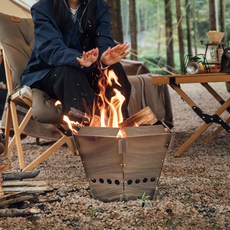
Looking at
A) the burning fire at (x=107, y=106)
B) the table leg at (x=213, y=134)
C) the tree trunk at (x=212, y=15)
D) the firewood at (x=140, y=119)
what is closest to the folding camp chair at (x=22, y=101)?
the burning fire at (x=107, y=106)

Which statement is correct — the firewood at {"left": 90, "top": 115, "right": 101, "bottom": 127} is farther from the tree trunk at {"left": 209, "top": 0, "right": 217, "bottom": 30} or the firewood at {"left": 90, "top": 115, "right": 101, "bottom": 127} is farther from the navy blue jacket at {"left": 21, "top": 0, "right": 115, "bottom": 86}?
the tree trunk at {"left": 209, "top": 0, "right": 217, "bottom": 30}

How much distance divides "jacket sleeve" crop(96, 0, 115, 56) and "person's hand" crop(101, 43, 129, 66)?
42cm

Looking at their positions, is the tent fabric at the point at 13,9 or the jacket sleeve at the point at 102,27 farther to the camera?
the tent fabric at the point at 13,9

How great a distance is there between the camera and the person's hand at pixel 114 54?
8.37 ft

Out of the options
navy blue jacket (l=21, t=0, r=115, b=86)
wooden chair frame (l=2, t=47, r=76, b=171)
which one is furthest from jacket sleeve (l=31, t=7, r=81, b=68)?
wooden chair frame (l=2, t=47, r=76, b=171)

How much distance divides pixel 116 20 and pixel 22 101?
4.85 meters

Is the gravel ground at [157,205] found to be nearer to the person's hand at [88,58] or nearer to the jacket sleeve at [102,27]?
the person's hand at [88,58]

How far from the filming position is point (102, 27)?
3.18 metres

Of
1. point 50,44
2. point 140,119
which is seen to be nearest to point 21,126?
point 50,44

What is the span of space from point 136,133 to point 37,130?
7.11 ft

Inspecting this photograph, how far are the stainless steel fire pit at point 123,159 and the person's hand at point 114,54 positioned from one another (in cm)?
50

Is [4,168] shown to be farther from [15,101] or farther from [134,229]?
[15,101]

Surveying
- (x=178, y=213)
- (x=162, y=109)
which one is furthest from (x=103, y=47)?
(x=162, y=109)

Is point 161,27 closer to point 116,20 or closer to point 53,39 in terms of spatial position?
point 116,20
